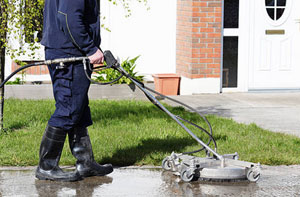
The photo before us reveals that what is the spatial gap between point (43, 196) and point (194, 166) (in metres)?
1.33

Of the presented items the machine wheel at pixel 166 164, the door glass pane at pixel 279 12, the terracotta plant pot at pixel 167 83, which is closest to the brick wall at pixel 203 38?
the terracotta plant pot at pixel 167 83

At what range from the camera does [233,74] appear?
39.2ft

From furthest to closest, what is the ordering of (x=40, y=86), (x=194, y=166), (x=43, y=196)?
(x=40, y=86) < (x=194, y=166) < (x=43, y=196)

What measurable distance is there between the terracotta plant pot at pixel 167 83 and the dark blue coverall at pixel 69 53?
5690mm

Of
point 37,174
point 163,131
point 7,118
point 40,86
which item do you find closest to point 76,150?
point 37,174

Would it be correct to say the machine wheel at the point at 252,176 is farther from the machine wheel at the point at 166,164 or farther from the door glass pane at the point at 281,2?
the door glass pane at the point at 281,2

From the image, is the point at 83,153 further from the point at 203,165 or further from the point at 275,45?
the point at 275,45

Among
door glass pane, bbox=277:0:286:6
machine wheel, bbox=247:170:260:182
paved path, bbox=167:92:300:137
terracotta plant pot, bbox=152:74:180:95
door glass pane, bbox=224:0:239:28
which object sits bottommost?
machine wheel, bbox=247:170:260:182

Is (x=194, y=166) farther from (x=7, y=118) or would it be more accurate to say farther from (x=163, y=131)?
(x=7, y=118)

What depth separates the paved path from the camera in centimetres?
888

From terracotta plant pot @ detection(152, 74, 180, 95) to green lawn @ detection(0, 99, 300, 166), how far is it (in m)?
2.02

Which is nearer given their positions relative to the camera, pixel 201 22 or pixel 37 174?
pixel 37 174

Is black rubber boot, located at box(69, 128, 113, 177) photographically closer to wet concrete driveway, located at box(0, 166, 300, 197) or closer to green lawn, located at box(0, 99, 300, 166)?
wet concrete driveway, located at box(0, 166, 300, 197)

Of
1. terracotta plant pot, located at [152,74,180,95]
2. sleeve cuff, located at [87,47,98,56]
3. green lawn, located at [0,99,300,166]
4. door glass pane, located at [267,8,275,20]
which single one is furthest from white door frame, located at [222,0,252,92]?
sleeve cuff, located at [87,47,98,56]
